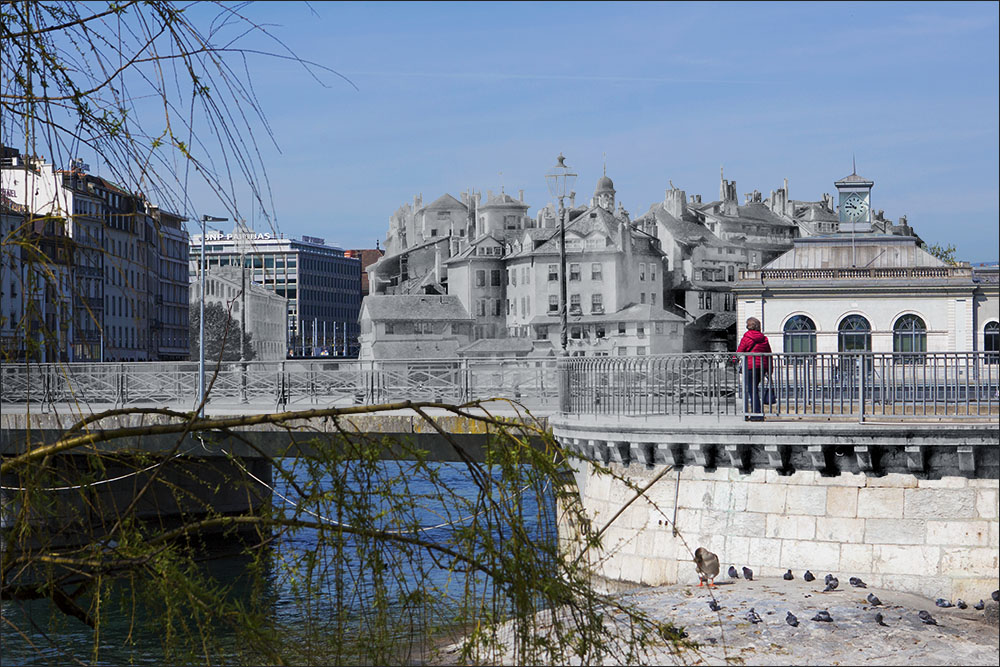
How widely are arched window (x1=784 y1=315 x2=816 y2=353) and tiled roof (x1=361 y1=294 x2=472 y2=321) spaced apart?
65286 mm

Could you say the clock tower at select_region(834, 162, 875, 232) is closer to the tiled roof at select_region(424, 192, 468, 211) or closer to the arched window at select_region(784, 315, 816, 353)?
the arched window at select_region(784, 315, 816, 353)

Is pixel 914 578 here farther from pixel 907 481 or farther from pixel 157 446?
pixel 157 446

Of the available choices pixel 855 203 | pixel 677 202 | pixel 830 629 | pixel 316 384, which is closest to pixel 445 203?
pixel 677 202

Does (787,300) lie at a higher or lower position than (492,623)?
higher

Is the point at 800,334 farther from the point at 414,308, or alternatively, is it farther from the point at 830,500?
the point at 414,308

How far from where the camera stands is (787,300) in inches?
2165

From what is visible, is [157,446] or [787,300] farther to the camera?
[787,300]

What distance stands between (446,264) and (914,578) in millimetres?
121569

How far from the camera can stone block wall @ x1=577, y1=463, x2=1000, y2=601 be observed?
16609 millimetres

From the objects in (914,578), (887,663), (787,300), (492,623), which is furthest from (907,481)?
(787,300)

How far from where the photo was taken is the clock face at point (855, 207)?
64.7 m

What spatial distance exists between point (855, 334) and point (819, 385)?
37.4 meters

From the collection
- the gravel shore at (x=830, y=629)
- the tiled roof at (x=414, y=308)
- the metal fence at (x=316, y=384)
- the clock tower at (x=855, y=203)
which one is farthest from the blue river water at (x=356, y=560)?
the tiled roof at (x=414, y=308)

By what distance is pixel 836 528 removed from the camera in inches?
677
